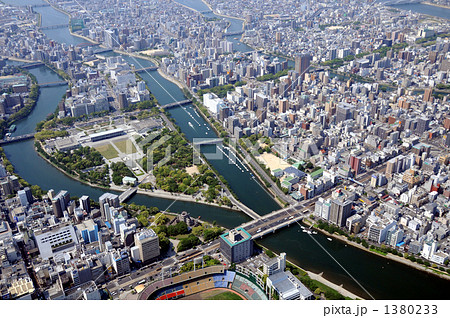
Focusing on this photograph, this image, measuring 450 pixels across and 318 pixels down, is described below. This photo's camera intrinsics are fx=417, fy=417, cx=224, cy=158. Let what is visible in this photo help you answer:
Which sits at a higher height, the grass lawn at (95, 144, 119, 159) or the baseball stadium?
the grass lawn at (95, 144, 119, 159)

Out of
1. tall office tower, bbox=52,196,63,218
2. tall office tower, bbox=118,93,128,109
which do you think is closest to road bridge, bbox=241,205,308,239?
tall office tower, bbox=52,196,63,218

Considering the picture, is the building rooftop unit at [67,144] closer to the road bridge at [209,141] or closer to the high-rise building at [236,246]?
the road bridge at [209,141]

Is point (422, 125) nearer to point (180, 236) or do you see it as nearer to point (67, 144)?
point (180, 236)

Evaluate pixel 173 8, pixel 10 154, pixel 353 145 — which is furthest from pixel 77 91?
pixel 173 8

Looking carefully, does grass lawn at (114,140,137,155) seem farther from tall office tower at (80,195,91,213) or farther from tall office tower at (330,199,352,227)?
tall office tower at (330,199,352,227)

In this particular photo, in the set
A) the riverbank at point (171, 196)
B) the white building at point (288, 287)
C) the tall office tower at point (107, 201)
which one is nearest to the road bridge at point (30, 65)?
the riverbank at point (171, 196)

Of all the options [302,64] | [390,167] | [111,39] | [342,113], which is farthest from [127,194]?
[111,39]
